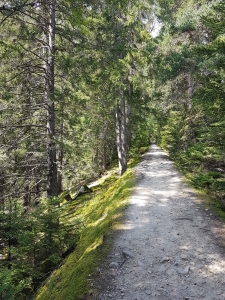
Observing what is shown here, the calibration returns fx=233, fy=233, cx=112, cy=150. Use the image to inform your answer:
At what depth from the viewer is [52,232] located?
574 cm

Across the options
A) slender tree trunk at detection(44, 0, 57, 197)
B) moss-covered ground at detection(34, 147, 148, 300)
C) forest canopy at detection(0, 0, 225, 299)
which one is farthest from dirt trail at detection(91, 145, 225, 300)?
slender tree trunk at detection(44, 0, 57, 197)

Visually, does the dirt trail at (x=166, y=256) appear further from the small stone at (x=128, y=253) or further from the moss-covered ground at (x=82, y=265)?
the moss-covered ground at (x=82, y=265)

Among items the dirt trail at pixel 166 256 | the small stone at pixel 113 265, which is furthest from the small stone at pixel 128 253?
the small stone at pixel 113 265

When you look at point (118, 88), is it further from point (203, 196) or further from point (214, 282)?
point (214, 282)

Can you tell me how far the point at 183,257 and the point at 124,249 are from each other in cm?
116

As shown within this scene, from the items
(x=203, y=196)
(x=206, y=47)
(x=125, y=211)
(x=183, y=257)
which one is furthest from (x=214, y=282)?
(x=206, y=47)

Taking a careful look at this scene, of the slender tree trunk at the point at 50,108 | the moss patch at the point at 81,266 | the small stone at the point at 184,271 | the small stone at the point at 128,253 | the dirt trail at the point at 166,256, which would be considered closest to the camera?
the dirt trail at the point at 166,256

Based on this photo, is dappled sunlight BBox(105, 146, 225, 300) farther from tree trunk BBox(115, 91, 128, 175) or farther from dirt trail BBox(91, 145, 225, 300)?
tree trunk BBox(115, 91, 128, 175)

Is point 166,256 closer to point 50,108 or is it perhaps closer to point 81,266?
point 81,266

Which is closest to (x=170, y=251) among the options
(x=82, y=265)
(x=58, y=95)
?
(x=82, y=265)

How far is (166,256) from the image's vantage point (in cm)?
452

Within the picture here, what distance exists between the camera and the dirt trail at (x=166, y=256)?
3.62 metres

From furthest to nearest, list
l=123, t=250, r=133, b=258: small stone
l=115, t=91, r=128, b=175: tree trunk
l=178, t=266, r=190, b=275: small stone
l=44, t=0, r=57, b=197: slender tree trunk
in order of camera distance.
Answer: l=115, t=91, r=128, b=175: tree trunk → l=44, t=0, r=57, b=197: slender tree trunk → l=123, t=250, r=133, b=258: small stone → l=178, t=266, r=190, b=275: small stone

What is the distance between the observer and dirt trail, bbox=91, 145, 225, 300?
142 inches
